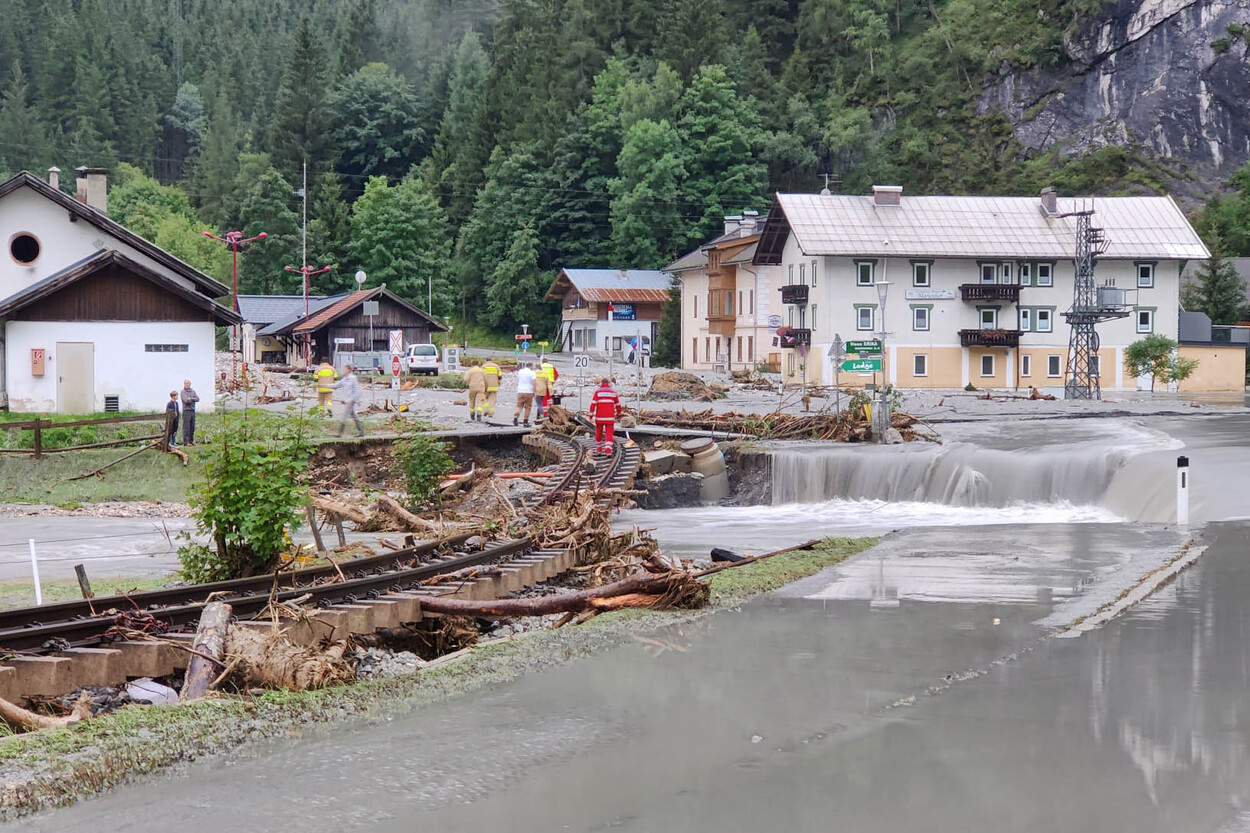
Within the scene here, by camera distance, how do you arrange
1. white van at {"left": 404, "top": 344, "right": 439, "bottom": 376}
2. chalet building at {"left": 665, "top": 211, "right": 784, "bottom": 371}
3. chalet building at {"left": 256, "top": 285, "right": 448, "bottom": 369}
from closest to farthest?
1. white van at {"left": 404, "top": 344, "right": 439, "bottom": 376}
2. chalet building at {"left": 256, "top": 285, "right": 448, "bottom": 369}
3. chalet building at {"left": 665, "top": 211, "right": 784, "bottom": 371}

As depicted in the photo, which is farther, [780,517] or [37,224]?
[37,224]

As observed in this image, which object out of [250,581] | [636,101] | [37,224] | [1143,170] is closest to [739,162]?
[636,101]

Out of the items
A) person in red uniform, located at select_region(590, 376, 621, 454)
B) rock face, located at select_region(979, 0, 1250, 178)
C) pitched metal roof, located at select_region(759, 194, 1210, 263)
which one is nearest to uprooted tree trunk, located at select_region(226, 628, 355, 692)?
person in red uniform, located at select_region(590, 376, 621, 454)

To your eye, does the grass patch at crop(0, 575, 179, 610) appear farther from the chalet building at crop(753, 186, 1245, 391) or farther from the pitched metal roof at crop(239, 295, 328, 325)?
the pitched metal roof at crop(239, 295, 328, 325)

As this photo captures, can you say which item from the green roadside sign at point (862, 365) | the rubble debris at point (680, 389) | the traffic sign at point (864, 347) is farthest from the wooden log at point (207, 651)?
the rubble debris at point (680, 389)

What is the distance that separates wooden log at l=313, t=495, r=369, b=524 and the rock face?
331 ft

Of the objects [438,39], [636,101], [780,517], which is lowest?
[780,517]

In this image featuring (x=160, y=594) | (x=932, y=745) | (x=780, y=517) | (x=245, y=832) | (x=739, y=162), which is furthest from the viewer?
(x=739, y=162)

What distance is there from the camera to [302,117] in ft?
444

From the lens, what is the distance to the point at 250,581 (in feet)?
48.0

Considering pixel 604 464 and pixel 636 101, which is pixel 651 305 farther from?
pixel 604 464

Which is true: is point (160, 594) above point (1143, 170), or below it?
below

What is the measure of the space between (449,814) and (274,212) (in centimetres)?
11642

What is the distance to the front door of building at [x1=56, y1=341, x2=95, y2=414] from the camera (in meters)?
40.7
